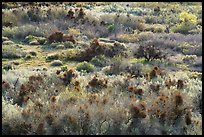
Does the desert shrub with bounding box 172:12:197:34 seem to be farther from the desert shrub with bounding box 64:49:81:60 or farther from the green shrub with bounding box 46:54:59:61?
the green shrub with bounding box 46:54:59:61

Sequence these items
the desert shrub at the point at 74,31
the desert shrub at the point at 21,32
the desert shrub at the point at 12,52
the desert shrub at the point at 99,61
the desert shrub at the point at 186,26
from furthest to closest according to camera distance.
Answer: the desert shrub at the point at 186,26, the desert shrub at the point at 74,31, the desert shrub at the point at 21,32, the desert shrub at the point at 12,52, the desert shrub at the point at 99,61

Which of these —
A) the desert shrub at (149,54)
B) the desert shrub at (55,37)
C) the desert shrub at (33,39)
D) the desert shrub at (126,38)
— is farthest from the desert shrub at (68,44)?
the desert shrub at (149,54)

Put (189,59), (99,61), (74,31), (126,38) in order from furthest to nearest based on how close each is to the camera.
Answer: (74,31), (126,38), (189,59), (99,61)

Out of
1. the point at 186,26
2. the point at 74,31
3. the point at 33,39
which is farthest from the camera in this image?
the point at 186,26

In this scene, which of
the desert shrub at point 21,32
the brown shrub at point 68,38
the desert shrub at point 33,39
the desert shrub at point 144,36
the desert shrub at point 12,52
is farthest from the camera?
the desert shrub at point 144,36

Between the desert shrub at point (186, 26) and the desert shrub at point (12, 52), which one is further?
the desert shrub at point (186, 26)

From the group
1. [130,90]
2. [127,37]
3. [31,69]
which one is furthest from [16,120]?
[127,37]

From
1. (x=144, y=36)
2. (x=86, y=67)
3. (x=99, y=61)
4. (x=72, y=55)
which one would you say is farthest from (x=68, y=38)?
(x=86, y=67)

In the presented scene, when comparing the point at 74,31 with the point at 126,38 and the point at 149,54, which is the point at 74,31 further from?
the point at 149,54

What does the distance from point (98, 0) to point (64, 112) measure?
3235 cm

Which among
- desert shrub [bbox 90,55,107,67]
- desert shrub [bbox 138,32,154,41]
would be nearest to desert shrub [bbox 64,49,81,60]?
desert shrub [bbox 90,55,107,67]

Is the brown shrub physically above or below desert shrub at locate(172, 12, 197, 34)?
above

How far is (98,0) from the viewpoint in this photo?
133 feet

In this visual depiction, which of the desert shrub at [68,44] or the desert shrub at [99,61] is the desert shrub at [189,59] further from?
the desert shrub at [68,44]
